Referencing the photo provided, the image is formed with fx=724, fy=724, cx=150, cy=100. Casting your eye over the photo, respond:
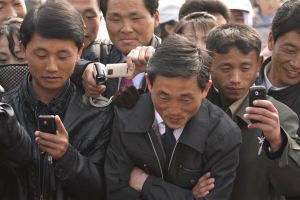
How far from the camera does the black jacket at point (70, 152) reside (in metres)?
3.89

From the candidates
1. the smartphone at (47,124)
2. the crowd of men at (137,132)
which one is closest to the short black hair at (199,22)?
the crowd of men at (137,132)

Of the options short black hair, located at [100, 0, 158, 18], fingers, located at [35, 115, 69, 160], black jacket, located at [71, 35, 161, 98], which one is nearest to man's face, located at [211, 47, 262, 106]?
black jacket, located at [71, 35, 161, 98]

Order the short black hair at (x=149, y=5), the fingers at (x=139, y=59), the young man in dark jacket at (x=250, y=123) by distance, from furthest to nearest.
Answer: the short black hair at (x=149, y=5) < the fingers at (x=139, y=59) < the young man in dark jacket at (x=250, y=123)

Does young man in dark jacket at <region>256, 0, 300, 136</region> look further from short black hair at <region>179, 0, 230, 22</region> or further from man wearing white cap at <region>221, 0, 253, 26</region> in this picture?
man wearing white cap at <region>221, 0, 253, 26</region>

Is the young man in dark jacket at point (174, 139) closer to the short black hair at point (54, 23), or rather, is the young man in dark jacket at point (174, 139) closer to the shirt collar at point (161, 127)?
the shirt collar at point (161, 127)

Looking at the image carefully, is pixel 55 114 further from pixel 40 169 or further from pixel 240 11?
pixel 240 11

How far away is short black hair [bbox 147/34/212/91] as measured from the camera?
397 cm

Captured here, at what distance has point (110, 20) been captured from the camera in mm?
5059

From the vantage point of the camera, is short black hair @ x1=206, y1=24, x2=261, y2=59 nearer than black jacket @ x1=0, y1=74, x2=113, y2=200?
No

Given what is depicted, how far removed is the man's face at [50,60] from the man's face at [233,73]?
3.10ft

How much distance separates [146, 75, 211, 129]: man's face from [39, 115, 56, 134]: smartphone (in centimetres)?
59

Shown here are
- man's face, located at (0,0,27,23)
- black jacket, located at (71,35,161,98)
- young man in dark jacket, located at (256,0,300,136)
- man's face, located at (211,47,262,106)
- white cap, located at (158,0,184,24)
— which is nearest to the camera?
man's face, located at (211,47,262,106)

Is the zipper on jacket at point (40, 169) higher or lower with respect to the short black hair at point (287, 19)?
lower

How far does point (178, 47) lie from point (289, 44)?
3.21 ft
